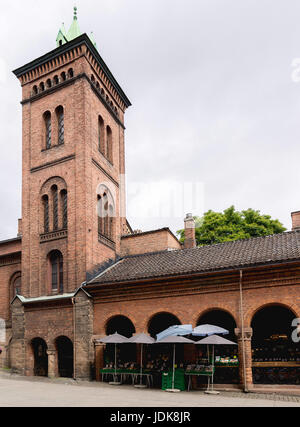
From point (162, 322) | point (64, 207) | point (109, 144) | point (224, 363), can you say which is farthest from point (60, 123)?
point (224, 363)

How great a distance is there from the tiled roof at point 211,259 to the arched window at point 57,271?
2.17 m

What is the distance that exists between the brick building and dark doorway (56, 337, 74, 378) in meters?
0.05

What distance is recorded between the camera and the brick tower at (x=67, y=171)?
2133 centimetres

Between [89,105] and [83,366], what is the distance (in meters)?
13.7

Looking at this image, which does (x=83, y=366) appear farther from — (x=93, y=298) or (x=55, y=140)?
(x=55, y=140)

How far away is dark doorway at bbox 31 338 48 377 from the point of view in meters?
20.9

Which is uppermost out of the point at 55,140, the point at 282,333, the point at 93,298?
the point at 55,140

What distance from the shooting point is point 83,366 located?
18.6 metres

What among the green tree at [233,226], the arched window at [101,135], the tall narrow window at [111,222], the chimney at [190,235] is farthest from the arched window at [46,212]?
the green tree at [233,226]

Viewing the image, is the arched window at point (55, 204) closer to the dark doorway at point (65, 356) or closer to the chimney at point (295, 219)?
the dark doorway at point (65, 356)

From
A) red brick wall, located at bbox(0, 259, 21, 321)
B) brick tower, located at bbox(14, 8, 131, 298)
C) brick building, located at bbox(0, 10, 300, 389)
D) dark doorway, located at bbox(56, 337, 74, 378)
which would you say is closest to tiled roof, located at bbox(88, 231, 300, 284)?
brick building, located at bbox(0, 10, 300, 389)

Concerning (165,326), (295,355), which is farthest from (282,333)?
(165,326)
